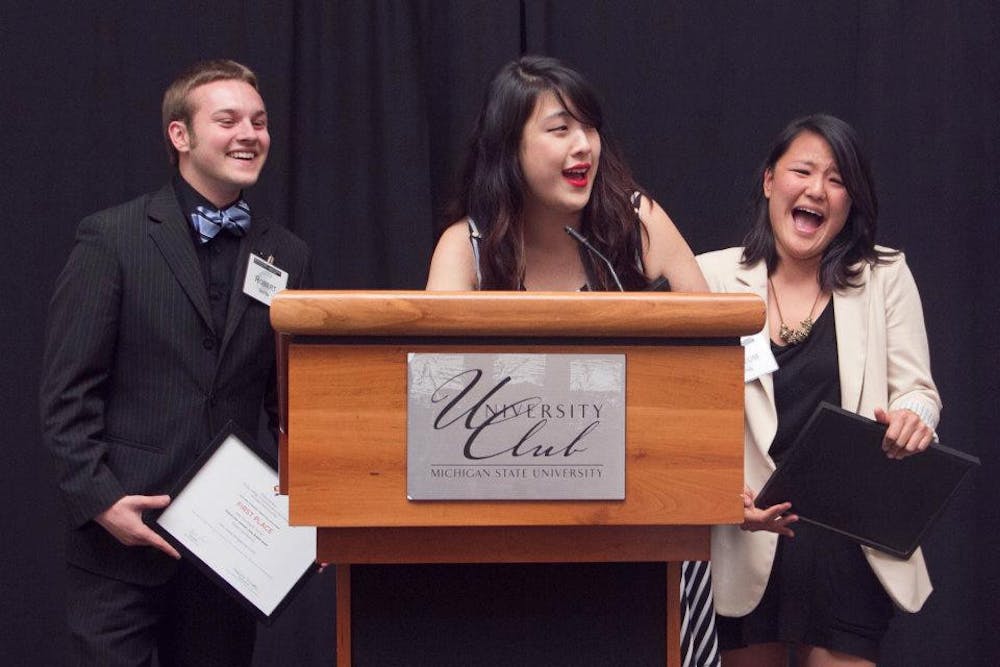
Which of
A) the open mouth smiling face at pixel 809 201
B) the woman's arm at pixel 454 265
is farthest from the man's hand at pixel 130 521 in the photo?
the open mouth smiling face at pixel 809 201

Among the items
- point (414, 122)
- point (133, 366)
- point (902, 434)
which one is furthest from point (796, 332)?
point (414, 122)

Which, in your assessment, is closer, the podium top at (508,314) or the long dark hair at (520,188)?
the podium top at (508,314)

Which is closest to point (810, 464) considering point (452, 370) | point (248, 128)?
point (452, 370)

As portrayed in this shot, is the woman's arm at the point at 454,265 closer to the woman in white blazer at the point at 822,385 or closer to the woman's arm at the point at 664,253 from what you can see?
the woman's arm at the point at 664,253

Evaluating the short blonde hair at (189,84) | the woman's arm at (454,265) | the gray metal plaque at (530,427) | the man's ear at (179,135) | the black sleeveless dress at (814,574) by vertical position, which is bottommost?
the black sleeveless dress at (814,574)

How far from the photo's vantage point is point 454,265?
1869mm

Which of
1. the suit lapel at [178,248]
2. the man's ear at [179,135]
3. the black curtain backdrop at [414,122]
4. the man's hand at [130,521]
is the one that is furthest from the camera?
the black curtain backdrop at [414,122]

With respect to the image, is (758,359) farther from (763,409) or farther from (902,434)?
(902,434)

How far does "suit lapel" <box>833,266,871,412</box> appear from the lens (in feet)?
7.29

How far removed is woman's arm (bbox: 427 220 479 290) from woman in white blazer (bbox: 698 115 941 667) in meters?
0.64

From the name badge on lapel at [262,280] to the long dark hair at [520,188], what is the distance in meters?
0.56

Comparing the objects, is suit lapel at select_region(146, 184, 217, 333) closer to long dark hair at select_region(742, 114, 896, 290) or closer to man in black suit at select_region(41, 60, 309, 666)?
man in black suit at select_region(41, 60, 309, 666)

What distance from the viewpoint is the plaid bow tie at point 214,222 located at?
91.4 inches

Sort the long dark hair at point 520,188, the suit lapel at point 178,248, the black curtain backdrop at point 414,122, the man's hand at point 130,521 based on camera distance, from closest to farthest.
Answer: the long dark hair at point 520,188, the man's hand at point 130,521, the suit lapel at point 178,248, the black curtain backdrop at point 414,122
